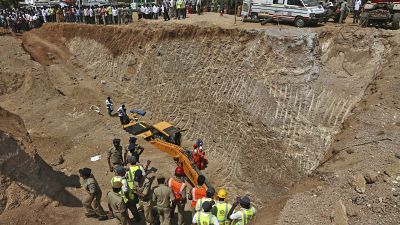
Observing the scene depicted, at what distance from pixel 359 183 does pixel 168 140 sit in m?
11.0

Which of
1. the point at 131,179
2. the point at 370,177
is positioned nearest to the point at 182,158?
the point at 131,179

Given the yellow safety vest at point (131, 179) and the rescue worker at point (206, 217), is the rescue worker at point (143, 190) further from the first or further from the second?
the rescue worker at point (206, 217)

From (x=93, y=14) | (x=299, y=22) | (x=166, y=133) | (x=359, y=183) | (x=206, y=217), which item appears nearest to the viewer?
(x=206, y=217)

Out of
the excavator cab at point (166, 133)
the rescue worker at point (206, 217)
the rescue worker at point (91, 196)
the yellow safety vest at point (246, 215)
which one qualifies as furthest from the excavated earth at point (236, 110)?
the rescue worker at point (206, 217)

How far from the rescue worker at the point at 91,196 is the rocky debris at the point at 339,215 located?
6.49 meters

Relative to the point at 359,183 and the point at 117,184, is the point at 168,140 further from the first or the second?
the point at 359,183

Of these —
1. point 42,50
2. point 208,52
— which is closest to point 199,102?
point 208,52

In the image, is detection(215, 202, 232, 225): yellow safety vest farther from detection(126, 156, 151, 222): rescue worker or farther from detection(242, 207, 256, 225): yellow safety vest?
detection(126, 156, 151, 222): rescue worker

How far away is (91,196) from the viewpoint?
977 centimetres

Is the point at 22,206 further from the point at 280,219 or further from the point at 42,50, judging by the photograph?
the point at 42,50

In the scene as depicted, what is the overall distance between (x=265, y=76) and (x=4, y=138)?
13028mm

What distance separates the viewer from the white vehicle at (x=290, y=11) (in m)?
20.4

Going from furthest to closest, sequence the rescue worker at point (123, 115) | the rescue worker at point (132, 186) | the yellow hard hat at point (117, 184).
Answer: the rescue worker at point (123, 115)
the rescue worker at point (132, 186)
the yellow hard hat at point (117, 184)

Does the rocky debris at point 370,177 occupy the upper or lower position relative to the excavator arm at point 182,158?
upper
